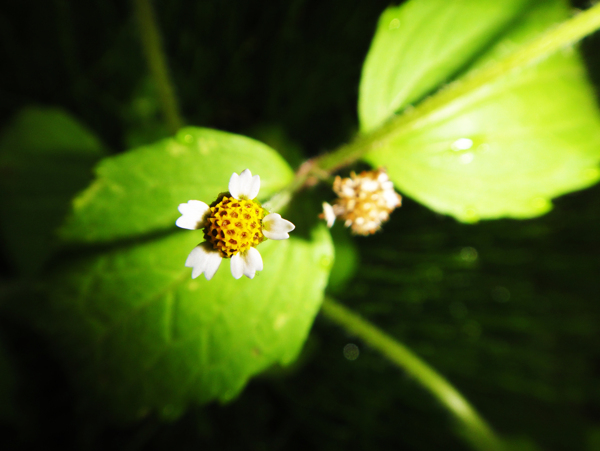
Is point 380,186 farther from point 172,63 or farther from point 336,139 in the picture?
point 172,63

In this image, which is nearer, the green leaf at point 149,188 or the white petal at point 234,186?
the white petal at point 234,186

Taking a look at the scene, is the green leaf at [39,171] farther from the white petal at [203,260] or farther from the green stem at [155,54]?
the white petal at [203,260]

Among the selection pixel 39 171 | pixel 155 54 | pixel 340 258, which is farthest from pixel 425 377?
pixel 39 171

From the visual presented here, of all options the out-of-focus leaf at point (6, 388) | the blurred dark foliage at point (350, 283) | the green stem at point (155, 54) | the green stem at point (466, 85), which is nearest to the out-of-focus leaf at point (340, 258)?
the blurred dark foliage at point (350, 283)

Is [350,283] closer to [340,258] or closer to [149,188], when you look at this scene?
[340,258]

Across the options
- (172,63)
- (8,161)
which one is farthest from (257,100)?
(8,161)
